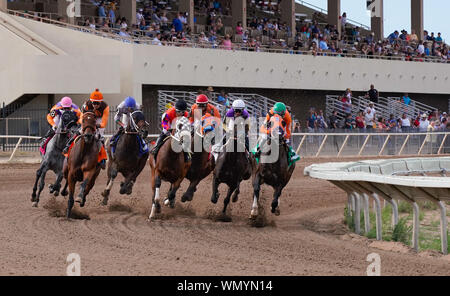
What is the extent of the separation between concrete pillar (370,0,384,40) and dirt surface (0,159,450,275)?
82.1 ft

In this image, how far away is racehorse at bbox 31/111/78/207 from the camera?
505 inches

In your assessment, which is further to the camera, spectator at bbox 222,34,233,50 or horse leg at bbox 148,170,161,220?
spectator at bbox 222,34,233,50

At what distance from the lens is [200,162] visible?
1224cm

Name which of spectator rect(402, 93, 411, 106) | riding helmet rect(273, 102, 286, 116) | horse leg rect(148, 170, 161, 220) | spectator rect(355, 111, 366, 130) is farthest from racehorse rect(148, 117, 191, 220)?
spectator rect(402, 93, 411, 106)

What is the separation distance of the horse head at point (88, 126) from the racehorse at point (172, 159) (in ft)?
3.30

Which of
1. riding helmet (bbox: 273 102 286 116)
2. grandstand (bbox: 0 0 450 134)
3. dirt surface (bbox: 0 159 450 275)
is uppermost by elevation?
grandstand (bbox: 0 0 450 134)

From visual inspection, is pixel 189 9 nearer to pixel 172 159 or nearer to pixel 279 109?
pixel 279 109

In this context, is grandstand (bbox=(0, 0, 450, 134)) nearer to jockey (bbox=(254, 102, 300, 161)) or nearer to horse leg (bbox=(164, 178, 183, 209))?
horse leg (bbox=(164, 178, 183, 209))

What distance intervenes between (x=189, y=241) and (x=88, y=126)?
271 cm

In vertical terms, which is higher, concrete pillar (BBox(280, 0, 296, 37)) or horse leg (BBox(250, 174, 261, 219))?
concrete pillar (BBox(280, 0, 296, 37))

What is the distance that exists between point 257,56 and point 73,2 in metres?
6.94

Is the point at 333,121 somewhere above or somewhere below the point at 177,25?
below

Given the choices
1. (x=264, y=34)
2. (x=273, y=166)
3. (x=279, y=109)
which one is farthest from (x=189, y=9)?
(x=273, y=166)

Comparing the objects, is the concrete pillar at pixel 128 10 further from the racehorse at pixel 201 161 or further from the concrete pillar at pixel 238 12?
the racehorse at pixel 201 161
